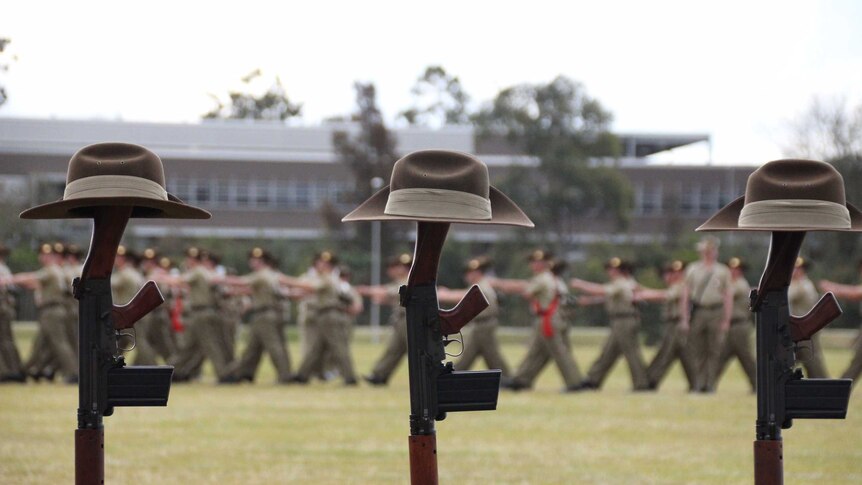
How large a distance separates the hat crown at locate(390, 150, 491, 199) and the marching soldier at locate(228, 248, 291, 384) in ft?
46.1

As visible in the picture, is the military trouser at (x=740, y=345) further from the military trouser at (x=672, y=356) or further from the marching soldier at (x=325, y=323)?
the marching soldier at (x=325, y=323)

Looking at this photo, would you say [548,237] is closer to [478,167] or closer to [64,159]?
[64,159]

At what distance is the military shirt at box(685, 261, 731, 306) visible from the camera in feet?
63.7

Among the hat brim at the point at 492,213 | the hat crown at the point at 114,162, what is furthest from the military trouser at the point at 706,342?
the hat crown at the point at 114,162

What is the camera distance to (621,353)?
2039 cm

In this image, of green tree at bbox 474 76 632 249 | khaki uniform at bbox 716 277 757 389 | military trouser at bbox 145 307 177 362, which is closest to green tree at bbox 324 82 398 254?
green tree at bbox 474 76 632 249

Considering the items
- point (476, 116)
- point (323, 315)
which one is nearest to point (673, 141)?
point (476, 116)

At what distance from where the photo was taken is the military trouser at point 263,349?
2091 centimetres

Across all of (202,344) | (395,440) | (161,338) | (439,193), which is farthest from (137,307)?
(161,338)

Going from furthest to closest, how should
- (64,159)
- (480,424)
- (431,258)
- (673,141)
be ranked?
(673,141) < (64,159) < (480,424) < (431,258)

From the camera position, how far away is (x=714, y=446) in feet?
41.8

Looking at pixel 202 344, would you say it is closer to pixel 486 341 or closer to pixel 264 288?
pixel 264 288

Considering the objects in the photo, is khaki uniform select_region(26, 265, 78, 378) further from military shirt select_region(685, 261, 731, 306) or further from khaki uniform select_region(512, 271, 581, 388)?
military shirt select_region(685, 261, 731, 306)

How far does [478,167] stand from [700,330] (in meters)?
13.0
